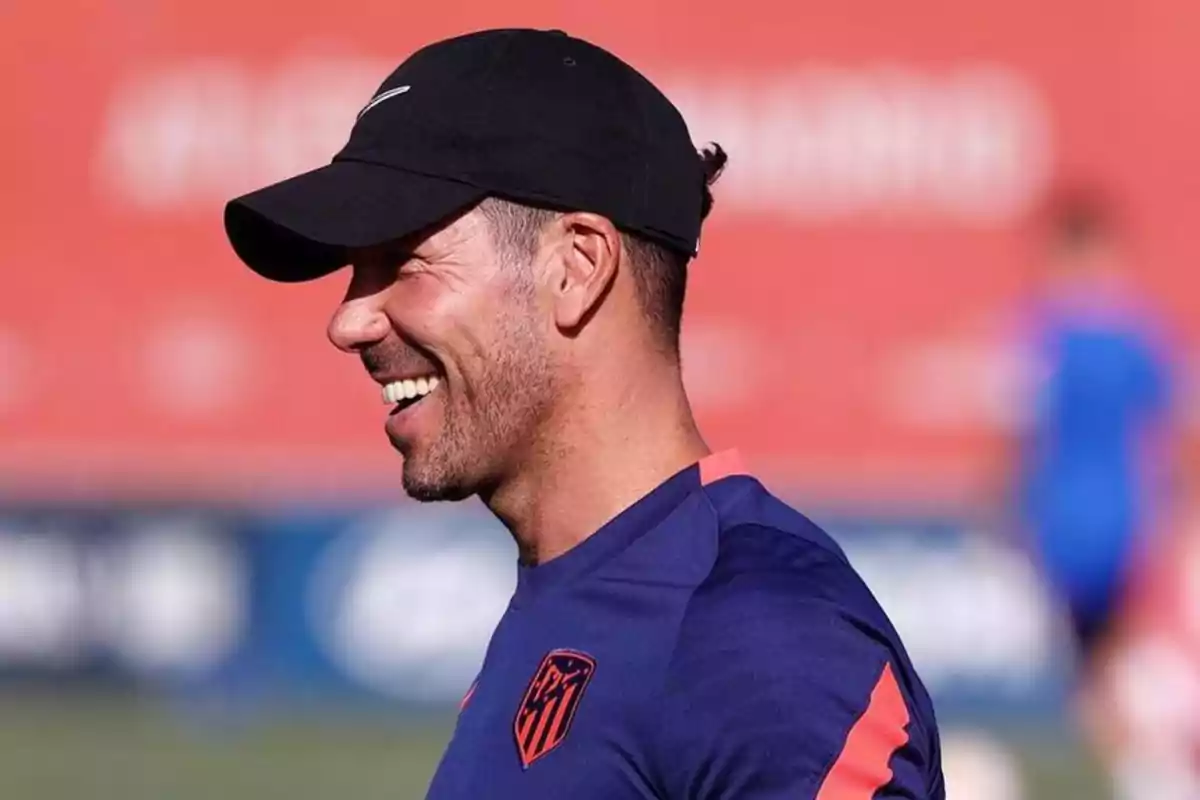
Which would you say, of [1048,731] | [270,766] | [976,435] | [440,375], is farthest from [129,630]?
[440,375]

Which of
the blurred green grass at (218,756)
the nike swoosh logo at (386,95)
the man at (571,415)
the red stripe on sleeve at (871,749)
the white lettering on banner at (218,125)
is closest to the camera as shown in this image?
the red stripe on sleeve at (871,749)

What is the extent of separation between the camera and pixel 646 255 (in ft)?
7.88

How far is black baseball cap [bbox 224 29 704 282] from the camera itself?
2.27 meters

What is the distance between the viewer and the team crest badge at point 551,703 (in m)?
2.21

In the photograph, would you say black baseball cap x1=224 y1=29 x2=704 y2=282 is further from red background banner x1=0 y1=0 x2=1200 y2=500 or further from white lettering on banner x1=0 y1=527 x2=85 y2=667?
red background banner x1=0 y1=0 x2=1200 y2=500

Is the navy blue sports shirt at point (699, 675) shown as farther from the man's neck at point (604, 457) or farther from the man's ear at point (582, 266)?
the man's ear at point (582, 266)

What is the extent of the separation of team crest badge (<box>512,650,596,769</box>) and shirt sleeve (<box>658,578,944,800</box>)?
147 millimetres

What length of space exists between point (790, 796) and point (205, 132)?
12088mm

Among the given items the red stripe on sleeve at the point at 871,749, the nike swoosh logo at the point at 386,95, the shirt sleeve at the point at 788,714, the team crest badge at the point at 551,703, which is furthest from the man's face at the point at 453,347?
the red stripe on sleeve at the point at 871,749

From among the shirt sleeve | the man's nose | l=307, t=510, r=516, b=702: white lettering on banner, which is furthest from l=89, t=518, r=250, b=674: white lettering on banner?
the shirt sleeve

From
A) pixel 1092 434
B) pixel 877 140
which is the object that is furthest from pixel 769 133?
pixel 1092 434

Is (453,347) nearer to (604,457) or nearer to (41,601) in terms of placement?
(604,457)

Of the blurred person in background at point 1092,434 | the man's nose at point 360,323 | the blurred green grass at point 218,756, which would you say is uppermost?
the man's nose at point 360,323

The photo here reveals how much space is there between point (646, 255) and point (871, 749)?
0.64 m
